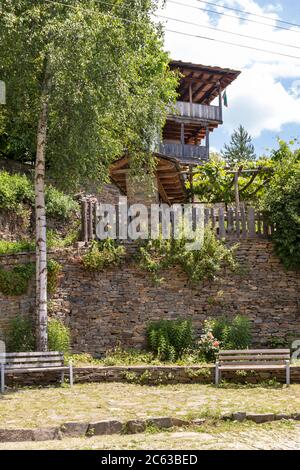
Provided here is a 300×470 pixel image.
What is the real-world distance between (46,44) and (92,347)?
20.9ft

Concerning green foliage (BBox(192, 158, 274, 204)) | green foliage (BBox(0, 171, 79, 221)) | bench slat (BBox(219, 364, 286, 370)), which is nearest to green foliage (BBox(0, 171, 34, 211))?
green foliage (BBox(0, 171, 79, 221))

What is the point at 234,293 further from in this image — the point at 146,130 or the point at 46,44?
the point at 46,44

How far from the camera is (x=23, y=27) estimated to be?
1105 cm

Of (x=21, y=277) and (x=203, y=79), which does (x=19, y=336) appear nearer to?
(x=21, y=277)

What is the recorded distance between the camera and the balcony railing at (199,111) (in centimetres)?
2964

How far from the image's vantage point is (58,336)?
→ 12.0m

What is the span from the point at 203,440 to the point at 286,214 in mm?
7796

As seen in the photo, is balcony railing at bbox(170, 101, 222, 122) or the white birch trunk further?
balcony railing at bbox(170, 101, 222, 122)

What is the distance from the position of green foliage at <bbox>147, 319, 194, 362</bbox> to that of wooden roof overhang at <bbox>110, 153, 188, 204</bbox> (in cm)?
453

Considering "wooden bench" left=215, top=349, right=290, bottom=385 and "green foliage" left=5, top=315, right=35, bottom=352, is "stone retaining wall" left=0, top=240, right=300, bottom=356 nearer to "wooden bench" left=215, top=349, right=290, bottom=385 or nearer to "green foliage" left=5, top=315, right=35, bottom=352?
"green foliage" left=5, top=315, right=35, bottom=352

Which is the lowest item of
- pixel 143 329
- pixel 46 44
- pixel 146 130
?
pixel 143 329

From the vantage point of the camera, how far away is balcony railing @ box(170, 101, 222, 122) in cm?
2964

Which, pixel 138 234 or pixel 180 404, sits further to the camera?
pixel 138 234

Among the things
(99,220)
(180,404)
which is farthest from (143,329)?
(180,404)
